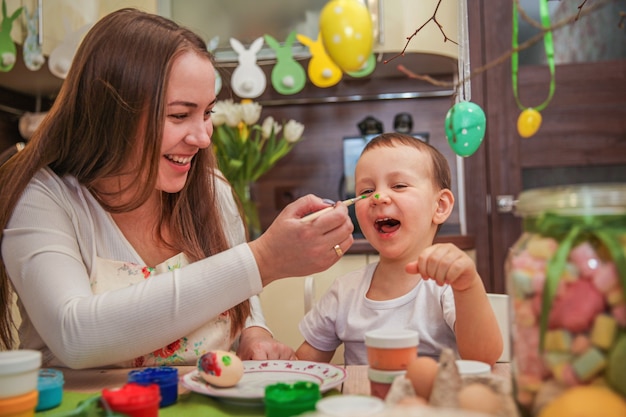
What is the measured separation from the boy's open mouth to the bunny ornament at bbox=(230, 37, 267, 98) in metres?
1.69

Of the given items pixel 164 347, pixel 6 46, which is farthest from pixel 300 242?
pixel 6 46

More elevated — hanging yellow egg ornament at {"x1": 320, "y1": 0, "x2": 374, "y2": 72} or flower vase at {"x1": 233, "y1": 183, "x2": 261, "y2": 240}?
hanging yellow egg ornament at {"x1": 320, "y1": 0, "x2": 374, "y2": 72}

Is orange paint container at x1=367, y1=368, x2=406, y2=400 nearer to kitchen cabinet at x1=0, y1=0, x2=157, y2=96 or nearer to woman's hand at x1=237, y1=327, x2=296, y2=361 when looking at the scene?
woman's hand at x1=237, y1=327, x2=296, y2=361

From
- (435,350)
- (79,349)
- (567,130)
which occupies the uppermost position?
(567,130)

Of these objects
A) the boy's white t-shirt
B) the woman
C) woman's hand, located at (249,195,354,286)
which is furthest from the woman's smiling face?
the boy's white t-shirt

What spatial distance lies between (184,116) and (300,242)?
1.31ft

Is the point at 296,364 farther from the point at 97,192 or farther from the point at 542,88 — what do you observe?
the point at 542,88

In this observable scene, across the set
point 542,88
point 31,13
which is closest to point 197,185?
point 31,13

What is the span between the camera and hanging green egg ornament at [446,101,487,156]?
139 centimetres

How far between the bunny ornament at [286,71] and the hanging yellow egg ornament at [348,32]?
1.36 meters

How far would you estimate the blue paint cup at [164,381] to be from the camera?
783mm

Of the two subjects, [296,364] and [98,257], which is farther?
[98,257]

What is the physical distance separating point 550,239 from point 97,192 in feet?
3.01

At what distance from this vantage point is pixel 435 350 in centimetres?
115
